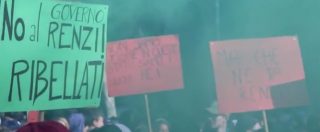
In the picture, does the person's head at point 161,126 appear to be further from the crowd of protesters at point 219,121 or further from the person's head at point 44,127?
the person's head at point 44,127

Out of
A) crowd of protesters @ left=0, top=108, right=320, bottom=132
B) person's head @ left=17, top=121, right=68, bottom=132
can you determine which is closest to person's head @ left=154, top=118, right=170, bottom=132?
crowd of protesters @ left=0, top=108, right=320, bottom=132

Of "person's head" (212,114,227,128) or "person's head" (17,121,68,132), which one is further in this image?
"person's head" (212,114,227,128)

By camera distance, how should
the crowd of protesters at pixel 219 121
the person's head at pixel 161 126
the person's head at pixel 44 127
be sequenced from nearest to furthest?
the person's head at pixel 44 127 < the crowd of protesters at pixel 219 121 < the person's head at pixel 161 126

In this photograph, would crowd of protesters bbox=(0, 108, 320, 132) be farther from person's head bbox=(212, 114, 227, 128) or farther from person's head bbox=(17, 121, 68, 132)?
person's head bbox=(17, 121, 68, 132)

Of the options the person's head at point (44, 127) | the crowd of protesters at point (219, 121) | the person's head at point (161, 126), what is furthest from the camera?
the person's head at point (161, 126)

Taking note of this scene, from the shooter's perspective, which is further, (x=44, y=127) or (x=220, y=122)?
(x=220, y=122)

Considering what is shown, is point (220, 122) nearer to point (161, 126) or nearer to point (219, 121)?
point (219, 121)

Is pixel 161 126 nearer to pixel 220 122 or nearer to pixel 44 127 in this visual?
pixel 220 122

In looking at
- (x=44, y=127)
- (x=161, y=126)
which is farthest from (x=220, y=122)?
(x=44, y=127)

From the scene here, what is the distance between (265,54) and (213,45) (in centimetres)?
31

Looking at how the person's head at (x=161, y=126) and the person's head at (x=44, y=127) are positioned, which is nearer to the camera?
the person's head at (x=44, y=127)

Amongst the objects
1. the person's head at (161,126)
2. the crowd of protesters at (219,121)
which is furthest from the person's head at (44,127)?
the person's head at (161,126)

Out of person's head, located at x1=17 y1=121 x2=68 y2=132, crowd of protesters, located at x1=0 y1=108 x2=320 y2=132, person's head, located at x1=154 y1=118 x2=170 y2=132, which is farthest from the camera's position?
person's head, located at x1=154 y1=118 x2=170 y2=132

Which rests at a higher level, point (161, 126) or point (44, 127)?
point (44, 127)
